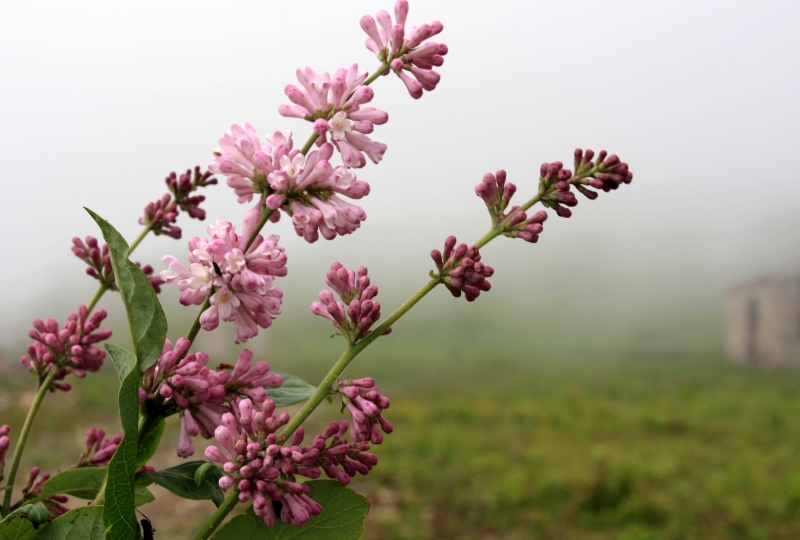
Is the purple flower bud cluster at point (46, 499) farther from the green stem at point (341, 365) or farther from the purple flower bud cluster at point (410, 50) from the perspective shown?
the purple flower bud cluster at point (410, 50)

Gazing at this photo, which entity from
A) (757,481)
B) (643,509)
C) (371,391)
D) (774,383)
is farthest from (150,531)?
(774,383)

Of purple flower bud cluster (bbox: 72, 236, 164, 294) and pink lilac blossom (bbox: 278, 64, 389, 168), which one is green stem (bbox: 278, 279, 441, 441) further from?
purple flower bud cluster (bbox: 72, 236, 164, 294)

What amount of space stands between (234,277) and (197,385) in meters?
0.09

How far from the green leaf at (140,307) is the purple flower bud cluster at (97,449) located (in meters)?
0.23

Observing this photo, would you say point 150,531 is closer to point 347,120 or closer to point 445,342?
point 347,120

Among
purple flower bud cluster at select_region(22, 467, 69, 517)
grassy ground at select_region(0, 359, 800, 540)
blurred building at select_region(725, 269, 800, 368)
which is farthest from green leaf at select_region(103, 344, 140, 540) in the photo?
blurred building at select_region(725, 269, 800, 368)

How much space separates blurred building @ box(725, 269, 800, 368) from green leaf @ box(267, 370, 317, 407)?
66.0 feet

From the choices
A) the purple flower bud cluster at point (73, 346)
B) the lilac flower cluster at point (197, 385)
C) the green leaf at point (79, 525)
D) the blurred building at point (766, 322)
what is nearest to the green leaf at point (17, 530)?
the green leaf at point (79, 525)

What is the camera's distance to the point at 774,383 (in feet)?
48.3

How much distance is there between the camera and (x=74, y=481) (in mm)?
641

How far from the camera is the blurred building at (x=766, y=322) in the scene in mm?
18406

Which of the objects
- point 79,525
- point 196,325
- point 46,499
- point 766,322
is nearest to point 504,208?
point 196,325

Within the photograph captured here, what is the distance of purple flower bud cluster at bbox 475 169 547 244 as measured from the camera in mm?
608

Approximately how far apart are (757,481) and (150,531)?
Answer: 712 cm
